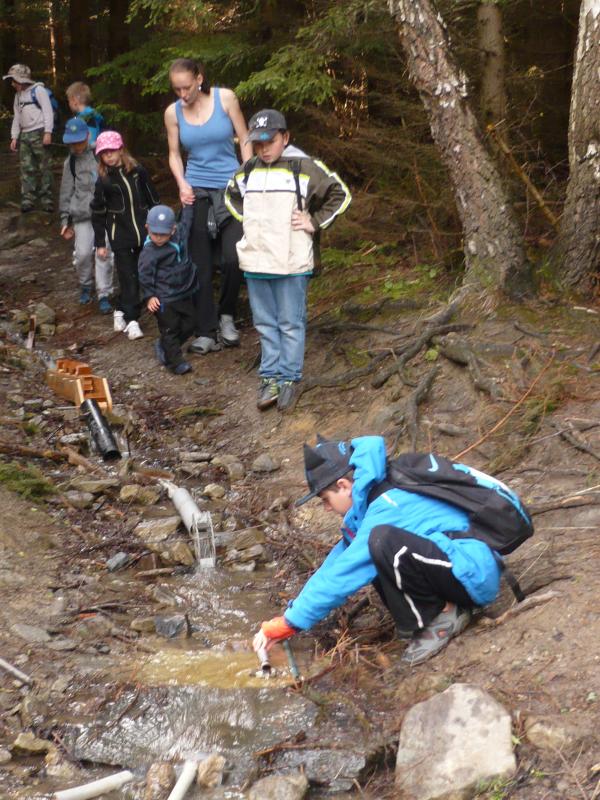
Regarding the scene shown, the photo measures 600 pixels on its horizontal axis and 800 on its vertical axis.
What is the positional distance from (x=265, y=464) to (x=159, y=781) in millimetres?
3681

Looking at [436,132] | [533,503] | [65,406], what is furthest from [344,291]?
[533,503]

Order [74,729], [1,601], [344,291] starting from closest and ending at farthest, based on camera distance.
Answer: [74,729] → [1,601] → [344,291]

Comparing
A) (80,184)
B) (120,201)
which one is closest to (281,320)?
(120,201)

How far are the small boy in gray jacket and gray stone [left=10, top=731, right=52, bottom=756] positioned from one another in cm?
692

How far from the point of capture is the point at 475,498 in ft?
15.2

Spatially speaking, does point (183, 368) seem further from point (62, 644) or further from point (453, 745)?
point (453, 745)

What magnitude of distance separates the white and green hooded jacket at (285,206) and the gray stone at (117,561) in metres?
2.68

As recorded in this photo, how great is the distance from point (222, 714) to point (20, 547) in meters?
2.14

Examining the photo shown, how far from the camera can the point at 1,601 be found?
5621 mm

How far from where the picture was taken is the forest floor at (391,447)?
439 cm

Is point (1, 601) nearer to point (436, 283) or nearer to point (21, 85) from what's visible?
point (436, 283)

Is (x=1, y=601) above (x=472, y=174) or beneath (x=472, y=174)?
beneath

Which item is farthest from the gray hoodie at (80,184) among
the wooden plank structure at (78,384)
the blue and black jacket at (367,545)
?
the blue and black jacket at (367,545)

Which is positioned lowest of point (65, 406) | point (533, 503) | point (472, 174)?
point (65, 406)
